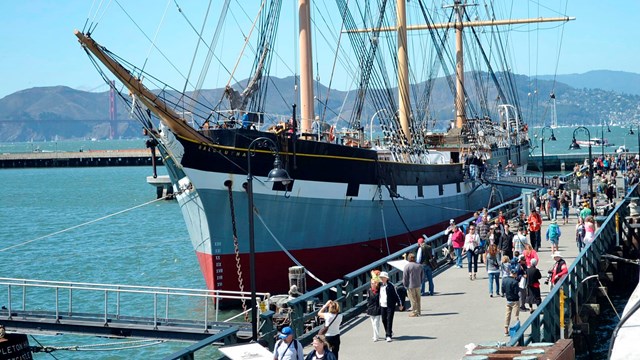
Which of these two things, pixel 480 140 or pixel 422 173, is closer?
pixel 422 173

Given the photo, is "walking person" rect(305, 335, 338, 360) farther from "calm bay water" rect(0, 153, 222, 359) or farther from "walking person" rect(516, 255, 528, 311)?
"calm bay water" rect(0, 153, 222, 359)

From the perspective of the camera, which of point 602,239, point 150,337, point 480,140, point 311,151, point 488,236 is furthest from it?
point 480,140

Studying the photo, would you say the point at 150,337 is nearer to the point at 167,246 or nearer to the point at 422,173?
the point at 422,173

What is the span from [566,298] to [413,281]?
3207 mm

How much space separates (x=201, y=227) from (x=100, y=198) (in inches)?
3135

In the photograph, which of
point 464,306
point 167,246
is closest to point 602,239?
point 464,306

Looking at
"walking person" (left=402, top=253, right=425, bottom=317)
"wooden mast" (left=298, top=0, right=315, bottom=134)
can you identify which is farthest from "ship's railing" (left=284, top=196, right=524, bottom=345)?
"wooden mast" (left=298, top=0, right=315, bottom=134)

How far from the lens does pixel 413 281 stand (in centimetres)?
2117

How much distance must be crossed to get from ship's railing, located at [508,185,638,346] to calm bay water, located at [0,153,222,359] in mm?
11148

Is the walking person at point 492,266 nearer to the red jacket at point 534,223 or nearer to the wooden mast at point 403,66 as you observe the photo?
the red jacket at point 534,223

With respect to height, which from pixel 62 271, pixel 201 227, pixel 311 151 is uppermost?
pixel 311 151

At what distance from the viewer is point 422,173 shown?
41.5m

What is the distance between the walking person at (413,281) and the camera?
2117 cm

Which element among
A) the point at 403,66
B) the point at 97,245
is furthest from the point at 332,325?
the point at 97,245
